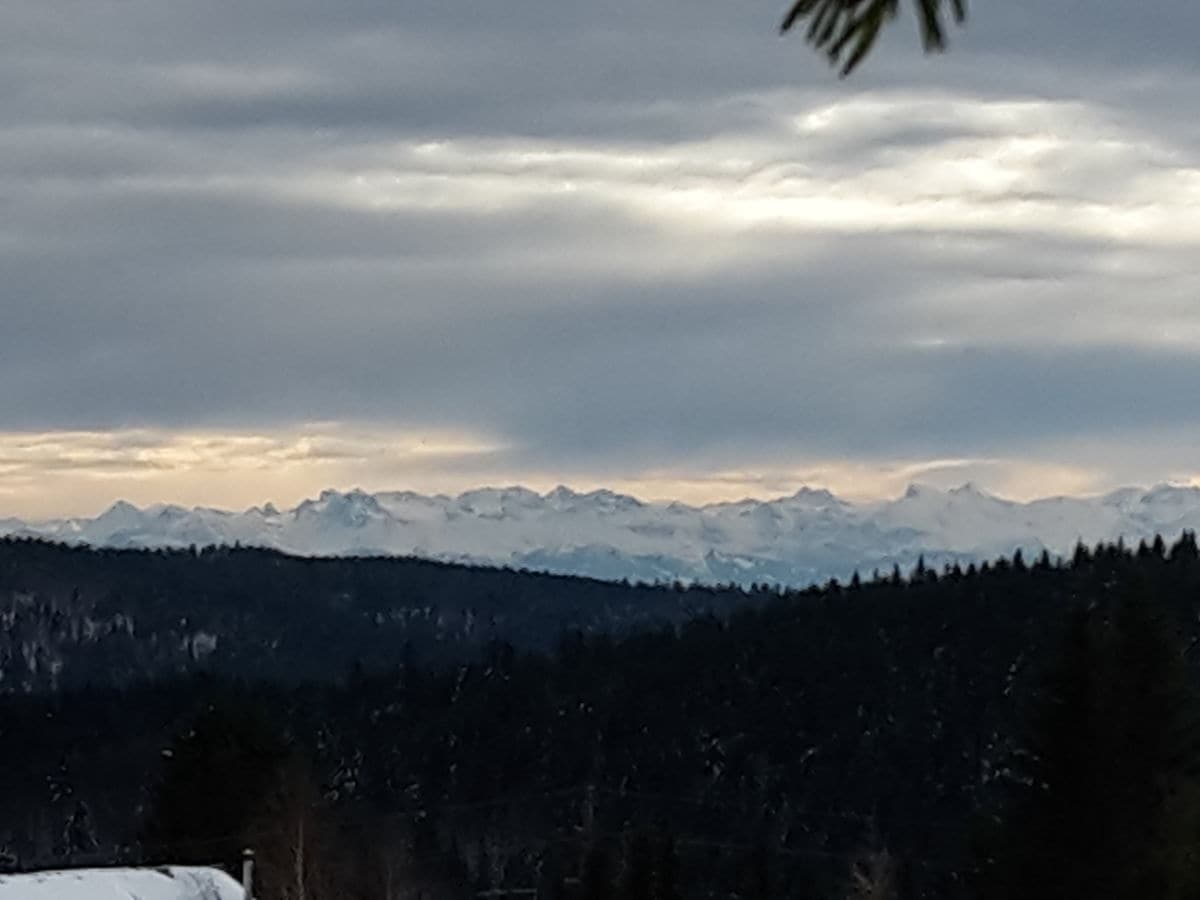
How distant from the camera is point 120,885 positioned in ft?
Result: 64.8

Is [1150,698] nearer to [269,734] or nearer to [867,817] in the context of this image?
[269,734]

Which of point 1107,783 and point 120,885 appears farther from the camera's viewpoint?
point 1107,783

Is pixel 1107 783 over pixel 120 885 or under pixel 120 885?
under

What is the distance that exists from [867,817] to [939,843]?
1519cm

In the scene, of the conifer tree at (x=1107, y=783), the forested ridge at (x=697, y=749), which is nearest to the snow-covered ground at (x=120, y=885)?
the conifer tree at (x=1107, y=783)

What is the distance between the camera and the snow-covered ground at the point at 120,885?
19109mm

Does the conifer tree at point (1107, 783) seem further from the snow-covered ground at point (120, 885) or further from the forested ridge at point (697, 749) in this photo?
the forested ridge at point (697, 749)

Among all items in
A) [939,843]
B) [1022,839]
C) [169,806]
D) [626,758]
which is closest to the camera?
[1022,839]

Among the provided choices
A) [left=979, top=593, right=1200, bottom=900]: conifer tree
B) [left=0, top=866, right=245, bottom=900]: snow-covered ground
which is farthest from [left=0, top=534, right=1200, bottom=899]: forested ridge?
[left=0, top=866, right=245, bottom=900]: snow-covered ground

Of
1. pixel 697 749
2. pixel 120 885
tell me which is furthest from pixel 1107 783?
pixel 697 749

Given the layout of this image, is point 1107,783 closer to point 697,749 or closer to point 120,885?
point 120,885

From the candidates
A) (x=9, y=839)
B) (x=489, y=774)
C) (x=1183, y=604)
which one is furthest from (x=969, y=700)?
(x=9, y=839)

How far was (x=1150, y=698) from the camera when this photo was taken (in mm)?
37719

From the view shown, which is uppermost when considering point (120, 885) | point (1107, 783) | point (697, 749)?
point (120, 885)
